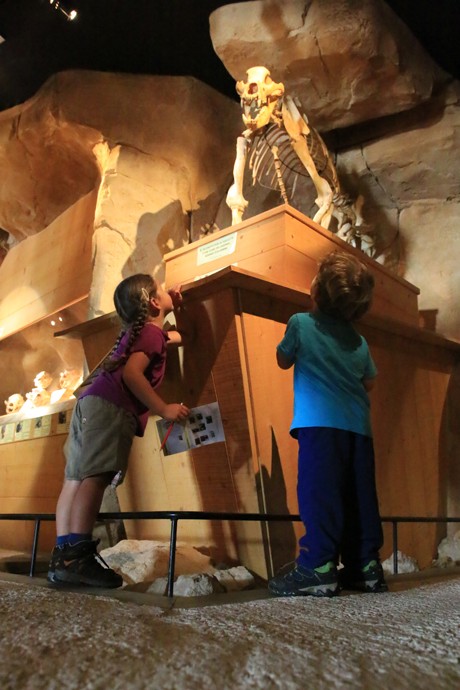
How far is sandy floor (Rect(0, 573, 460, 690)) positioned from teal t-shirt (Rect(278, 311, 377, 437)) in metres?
0.75

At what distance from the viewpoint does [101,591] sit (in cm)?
187

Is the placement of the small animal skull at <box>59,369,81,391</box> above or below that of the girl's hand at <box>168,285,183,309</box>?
above

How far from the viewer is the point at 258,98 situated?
4.56 meters

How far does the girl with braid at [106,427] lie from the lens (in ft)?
6.75

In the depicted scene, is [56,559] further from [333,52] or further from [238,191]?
[333,52]

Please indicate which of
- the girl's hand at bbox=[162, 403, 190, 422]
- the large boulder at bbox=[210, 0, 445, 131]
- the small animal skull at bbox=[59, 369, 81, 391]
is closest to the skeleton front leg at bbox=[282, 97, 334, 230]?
the large boulder at bbox=[210, 0, 445, 131]

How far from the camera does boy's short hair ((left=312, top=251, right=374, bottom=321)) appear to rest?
7.19 feet

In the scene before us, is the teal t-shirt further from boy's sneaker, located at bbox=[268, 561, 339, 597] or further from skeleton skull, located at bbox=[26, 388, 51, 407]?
skeleton skull, located at bbox=[26, 388, 51, 407]

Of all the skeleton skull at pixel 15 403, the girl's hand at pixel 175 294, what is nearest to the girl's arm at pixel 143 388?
the girl's hand at pixel 175 294

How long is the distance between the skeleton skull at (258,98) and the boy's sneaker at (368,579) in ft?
12.4

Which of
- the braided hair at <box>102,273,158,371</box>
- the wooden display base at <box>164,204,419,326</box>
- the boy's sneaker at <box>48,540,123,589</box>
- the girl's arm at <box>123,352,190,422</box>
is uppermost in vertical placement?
the wooden display base at <box>164,204,419,326</box>

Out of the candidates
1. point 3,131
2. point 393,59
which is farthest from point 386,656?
point 3,131

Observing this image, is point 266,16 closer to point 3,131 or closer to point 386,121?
point 386,121

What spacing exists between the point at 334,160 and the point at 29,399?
516 centimetres
